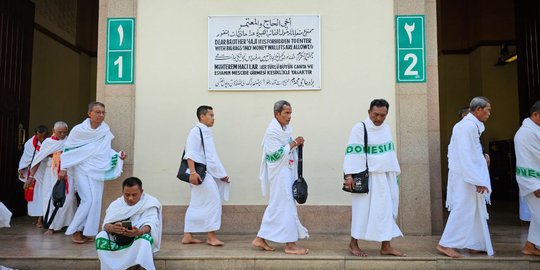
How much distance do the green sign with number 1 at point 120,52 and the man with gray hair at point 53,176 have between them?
128 cm

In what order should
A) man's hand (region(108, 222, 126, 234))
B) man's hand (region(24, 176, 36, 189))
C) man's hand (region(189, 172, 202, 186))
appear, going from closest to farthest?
1. man's hand (region(108, 222, 126, 234))
2. man's hand (region(189, 172, 202, 186))
3. man's hand (region(24, 176, 36, 189))

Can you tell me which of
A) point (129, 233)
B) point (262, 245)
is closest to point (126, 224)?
point (129, 233)

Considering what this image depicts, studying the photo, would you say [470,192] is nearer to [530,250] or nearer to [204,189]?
[530,250]

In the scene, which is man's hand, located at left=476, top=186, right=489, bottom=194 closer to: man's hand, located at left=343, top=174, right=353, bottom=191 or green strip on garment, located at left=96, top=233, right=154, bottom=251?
man's hand, located at left=343, top=174, right=353, bottom=191

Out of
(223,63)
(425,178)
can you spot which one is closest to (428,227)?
(425,178)

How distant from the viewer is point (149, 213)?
4.22 metres

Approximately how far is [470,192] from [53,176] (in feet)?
18.9

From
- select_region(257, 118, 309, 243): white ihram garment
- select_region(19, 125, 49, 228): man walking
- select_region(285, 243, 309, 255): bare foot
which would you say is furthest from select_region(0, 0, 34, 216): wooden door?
select_region(285, 243, 309, 255): bare foot

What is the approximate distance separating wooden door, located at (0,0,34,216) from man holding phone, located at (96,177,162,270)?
4.63m

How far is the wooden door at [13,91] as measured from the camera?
7734 millimetres

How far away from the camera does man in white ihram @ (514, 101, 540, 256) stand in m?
4.72

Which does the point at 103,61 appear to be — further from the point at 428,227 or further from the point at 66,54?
the point at 66,54

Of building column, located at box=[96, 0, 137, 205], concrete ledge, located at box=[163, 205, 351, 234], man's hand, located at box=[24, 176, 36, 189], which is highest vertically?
building column, located at box=[96, 0, 137, 205]

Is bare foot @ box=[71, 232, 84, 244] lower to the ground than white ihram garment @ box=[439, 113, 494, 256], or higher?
lower
